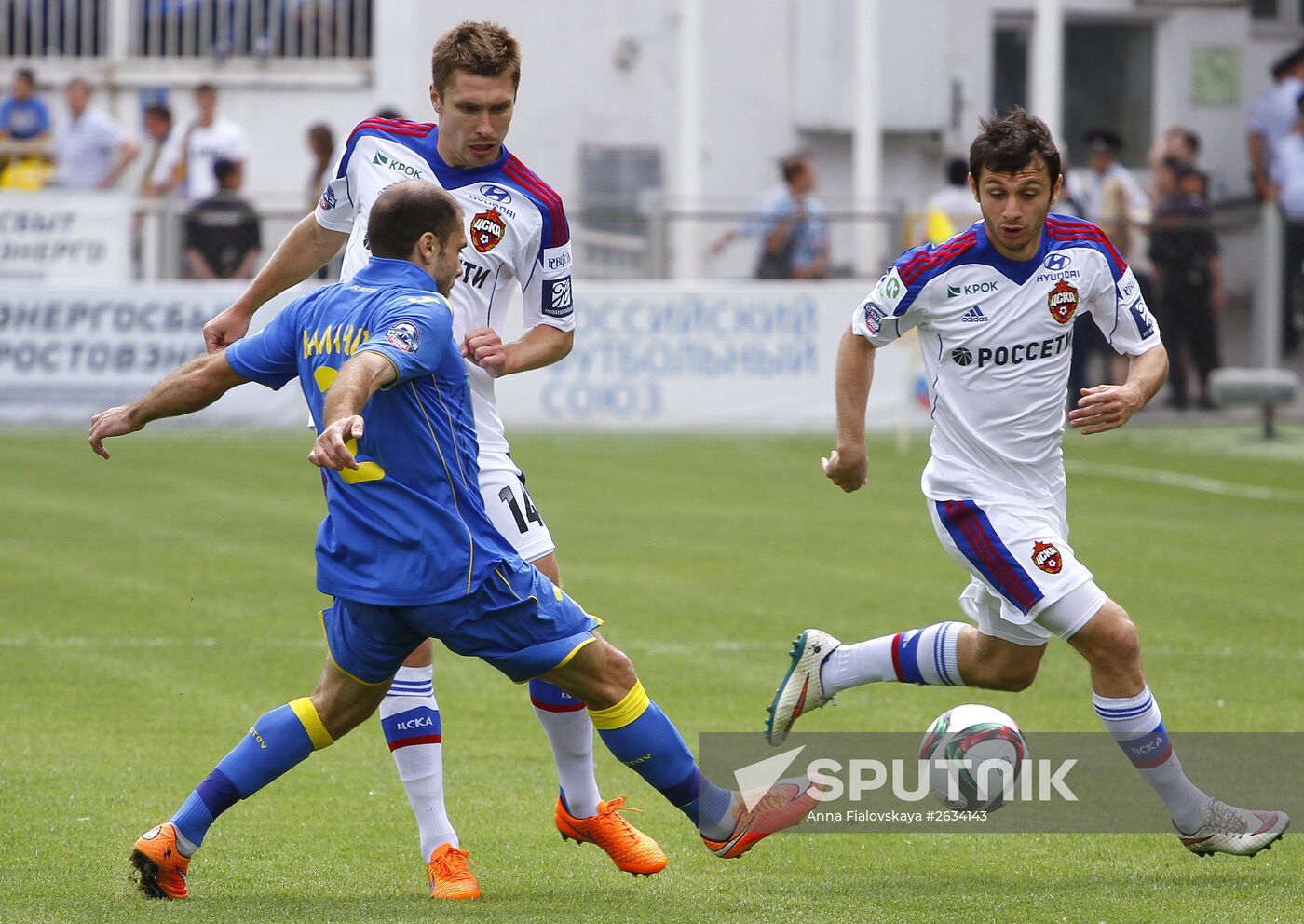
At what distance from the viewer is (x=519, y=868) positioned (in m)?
5.28

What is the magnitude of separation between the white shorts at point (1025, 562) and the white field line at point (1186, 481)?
9046mm

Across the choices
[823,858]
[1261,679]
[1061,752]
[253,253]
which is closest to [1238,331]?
[253,253]

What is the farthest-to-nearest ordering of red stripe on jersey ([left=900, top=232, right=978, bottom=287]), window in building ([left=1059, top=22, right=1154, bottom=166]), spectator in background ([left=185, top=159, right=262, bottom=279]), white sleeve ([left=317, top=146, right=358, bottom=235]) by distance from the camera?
window in building ([left=1059, top=22, right=1154, bottom=166]) → spectator in background ([left=185, top=159, right=262, bottom=279]) → white sleeve ([left=317, top=146, right=358, bottom=235]) → red stripe on jersey ([left=900, top=232, right=978, bottom=287])

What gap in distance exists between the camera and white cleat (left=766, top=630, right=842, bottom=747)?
6.27 meters

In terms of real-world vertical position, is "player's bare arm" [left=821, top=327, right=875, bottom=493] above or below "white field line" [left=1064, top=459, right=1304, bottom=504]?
above

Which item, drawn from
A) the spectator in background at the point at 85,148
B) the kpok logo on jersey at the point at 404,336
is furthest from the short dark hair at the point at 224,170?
the kpok logo on jersey at the point at 404,336

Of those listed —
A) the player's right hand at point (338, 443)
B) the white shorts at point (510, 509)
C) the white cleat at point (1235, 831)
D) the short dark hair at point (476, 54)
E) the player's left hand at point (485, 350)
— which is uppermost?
the short dark hair at point (476, 54)

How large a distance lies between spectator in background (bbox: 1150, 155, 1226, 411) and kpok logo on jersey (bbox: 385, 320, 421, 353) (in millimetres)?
15076

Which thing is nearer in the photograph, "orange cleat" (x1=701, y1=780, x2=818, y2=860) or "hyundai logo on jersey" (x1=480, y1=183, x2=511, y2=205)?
"orange cleat" (x1=701, y1=780, x2=818, y2=860)

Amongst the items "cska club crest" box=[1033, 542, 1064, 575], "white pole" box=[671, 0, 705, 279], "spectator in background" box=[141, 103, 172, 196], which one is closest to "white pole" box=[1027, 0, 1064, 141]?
"white pole" box=[671, 0, 705, 279]

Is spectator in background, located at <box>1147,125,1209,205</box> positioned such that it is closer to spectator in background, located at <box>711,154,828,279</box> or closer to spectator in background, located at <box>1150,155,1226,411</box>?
spectator in background, located at <box>1150,155,1226,411</box>

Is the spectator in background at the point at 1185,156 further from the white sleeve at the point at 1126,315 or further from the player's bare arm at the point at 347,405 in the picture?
the player's bare arm at the point at 347,405

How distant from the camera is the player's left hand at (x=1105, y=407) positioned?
16.8ft

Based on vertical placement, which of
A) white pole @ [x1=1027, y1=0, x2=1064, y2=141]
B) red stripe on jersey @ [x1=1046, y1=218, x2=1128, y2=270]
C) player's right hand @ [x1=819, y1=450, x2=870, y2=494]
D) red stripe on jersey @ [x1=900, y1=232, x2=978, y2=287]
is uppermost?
white pole @ [x1=1027, y1=0, x2=1064, y2=141]
